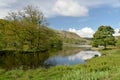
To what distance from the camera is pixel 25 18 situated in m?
99.1

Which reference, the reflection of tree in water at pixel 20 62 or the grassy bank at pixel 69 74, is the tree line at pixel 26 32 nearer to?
the reflection of tree in water at pixel 20 62

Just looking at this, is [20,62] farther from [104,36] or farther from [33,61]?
[104,36]

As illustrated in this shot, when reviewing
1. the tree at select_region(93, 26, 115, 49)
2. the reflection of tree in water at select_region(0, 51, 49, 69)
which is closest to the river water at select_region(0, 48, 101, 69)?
the reflection of tree in water at select_region(0, 51, 49, 69)

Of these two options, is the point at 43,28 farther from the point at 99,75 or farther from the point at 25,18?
the point at 99,75

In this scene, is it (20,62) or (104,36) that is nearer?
(20,62)

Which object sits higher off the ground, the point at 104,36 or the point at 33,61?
the point at 104,36

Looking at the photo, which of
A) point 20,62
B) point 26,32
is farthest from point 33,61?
point 26,32

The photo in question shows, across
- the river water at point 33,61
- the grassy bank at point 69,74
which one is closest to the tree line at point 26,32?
the river water at point 33,61

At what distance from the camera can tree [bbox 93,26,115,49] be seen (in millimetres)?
102938

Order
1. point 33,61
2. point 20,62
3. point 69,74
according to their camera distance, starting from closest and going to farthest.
Result: point 69,74, point 20,62, point 33,61

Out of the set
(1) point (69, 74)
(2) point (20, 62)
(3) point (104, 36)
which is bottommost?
(2) point (20, 62)

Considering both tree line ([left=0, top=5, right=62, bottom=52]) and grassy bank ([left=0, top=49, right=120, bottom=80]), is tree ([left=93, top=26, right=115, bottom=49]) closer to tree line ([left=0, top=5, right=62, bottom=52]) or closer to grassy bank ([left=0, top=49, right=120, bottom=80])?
tree line ([left=0, top=5, right=62, bottom=52])

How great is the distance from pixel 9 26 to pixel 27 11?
10.5 meters

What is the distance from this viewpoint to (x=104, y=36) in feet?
341
